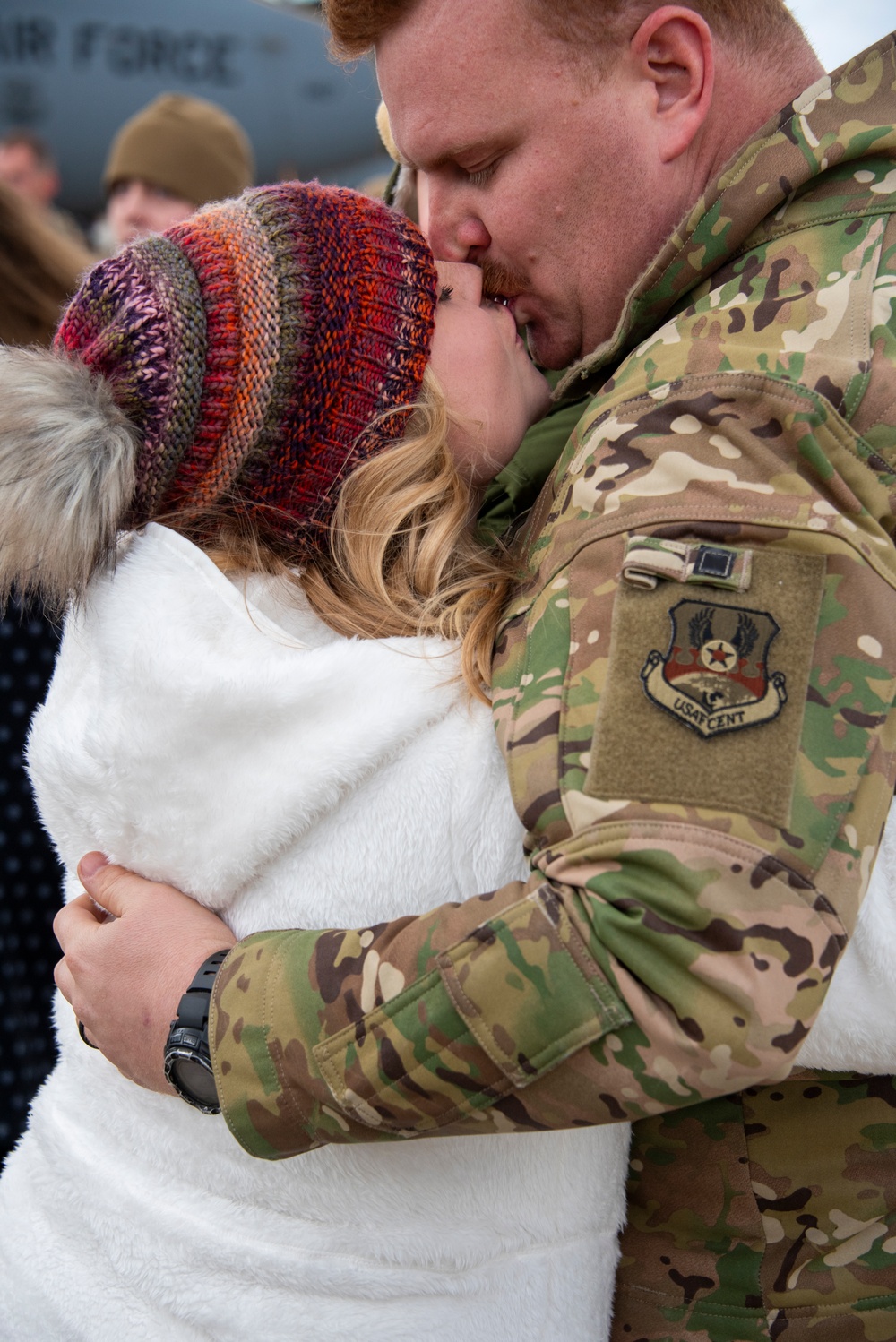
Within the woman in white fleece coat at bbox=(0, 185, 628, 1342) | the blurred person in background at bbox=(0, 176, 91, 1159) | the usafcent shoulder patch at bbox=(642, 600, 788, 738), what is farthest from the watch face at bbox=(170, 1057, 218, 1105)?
the blurred person in background at bbox=(0, 176, 91, 1159)

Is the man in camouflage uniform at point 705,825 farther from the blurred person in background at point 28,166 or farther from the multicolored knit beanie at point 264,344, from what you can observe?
the blurred person in background at point 28,166

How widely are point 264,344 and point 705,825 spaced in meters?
0.88

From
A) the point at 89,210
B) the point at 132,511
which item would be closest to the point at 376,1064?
the point at 132,511

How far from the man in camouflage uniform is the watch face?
0.05 m

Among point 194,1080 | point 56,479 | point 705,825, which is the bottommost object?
point 194,1080

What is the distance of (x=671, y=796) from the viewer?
1.01 metres

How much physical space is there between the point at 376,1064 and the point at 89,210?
34.1 feet

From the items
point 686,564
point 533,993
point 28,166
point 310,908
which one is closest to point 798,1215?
point 533,993

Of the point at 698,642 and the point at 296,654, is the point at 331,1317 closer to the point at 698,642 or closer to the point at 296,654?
the point at 296,654

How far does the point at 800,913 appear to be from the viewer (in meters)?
0.98

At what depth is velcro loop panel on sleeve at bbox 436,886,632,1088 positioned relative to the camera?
993 millimetres

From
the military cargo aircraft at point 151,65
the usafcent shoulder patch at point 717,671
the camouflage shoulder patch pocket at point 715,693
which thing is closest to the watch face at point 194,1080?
the camouflage shoulder patch pocket at point 715,693

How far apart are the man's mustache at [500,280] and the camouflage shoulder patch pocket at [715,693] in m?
0.82

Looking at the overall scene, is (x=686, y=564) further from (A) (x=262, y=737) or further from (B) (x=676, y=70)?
(B) (x=676, y=70)
